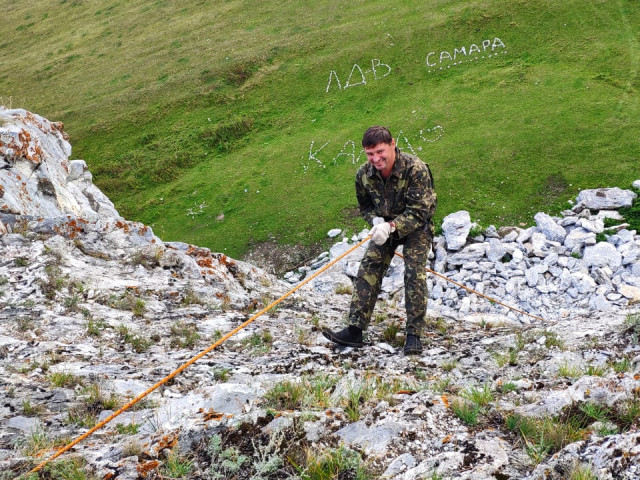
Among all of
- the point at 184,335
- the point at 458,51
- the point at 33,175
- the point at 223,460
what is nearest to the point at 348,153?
the point at 458,51

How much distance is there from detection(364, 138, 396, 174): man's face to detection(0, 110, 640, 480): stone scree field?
2853 millimetres

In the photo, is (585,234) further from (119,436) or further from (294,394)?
(119,436)

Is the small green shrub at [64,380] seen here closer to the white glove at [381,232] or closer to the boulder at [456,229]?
the white glove at [381,232]

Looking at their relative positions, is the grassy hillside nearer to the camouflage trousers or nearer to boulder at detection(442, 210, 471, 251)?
boulder at detection(442, 210, 471, 251)

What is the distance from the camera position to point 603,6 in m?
24.1

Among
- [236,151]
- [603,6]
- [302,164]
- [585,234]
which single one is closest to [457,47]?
[603,6]

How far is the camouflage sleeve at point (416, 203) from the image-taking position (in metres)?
7.04

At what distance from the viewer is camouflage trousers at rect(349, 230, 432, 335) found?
721 cm

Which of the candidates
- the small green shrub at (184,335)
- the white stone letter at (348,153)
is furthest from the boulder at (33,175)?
the white stone letter at (348,153)

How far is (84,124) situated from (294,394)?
98.8 ft

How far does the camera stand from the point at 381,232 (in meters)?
6.83

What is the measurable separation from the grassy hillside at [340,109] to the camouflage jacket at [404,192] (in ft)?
32.3

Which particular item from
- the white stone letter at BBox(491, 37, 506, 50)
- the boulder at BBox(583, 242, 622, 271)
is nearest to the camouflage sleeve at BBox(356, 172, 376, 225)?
the boulder at BBox(583, 242, 622, 271)

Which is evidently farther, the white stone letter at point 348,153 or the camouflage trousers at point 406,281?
the white stone letter at point 348,153
